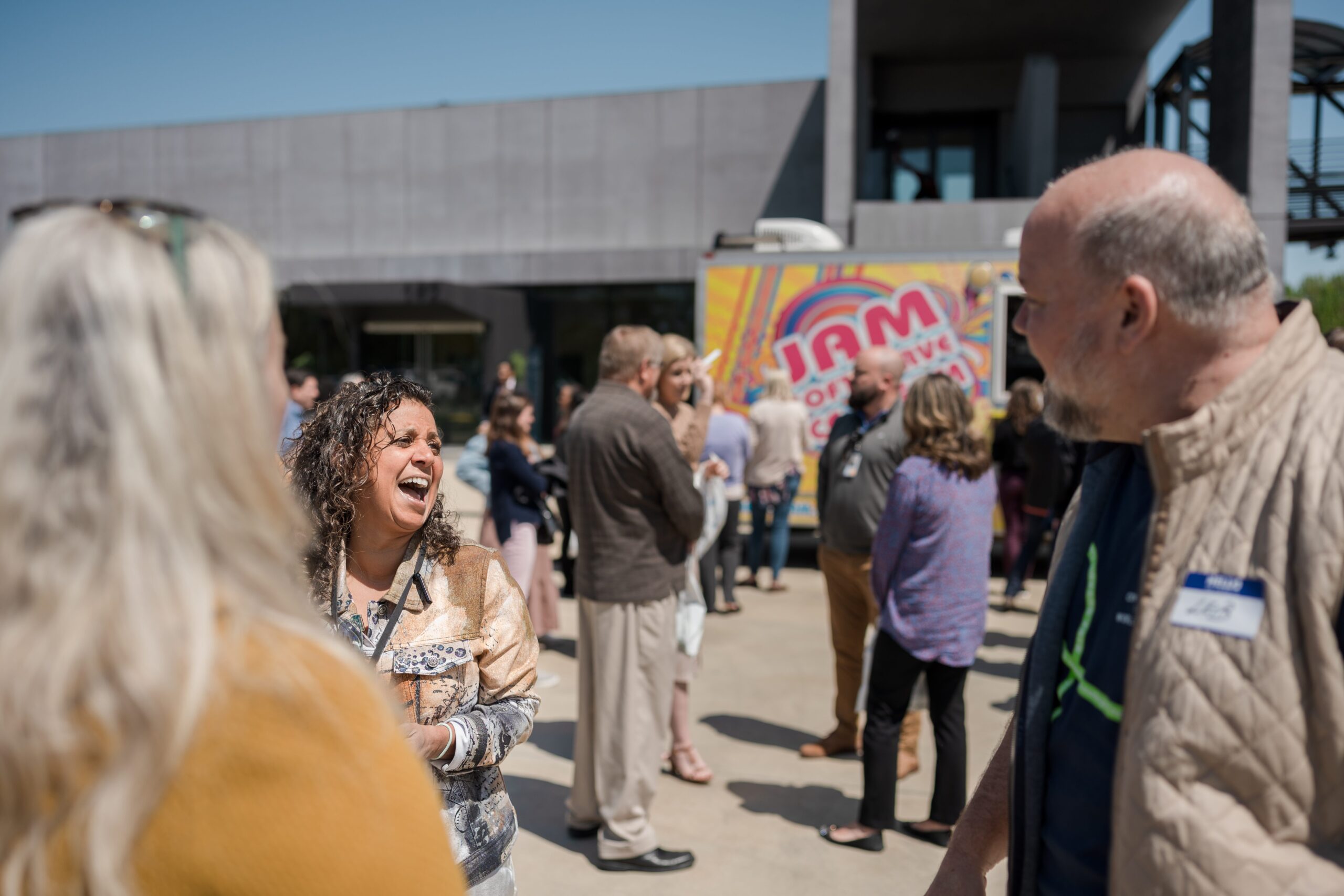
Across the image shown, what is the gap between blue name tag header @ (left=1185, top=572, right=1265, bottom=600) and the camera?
118cm

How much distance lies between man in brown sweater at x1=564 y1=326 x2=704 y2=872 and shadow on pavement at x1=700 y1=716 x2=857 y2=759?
4.64ft

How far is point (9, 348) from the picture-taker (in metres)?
0.80

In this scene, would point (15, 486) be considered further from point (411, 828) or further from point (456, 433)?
point (456, 433)

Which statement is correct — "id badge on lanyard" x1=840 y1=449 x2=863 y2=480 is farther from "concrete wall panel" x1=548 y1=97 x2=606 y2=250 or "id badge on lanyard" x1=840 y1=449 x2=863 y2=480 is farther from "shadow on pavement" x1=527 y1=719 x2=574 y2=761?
"concrete wall panel" x1=548 y1=97 x2=606 y2=250

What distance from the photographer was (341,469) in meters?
2.15

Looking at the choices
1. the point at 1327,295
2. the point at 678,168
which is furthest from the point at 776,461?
the point at 1327,295

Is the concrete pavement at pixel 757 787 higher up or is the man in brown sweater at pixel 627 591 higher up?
the man in brown sweater at pixel 627 591

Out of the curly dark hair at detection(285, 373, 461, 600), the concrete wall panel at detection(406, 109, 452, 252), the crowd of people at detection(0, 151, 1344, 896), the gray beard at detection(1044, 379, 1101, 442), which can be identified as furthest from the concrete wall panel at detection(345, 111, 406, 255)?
the gray beard at detection(1044, 379, 1101, 442)

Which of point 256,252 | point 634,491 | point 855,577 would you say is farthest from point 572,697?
point 256,252

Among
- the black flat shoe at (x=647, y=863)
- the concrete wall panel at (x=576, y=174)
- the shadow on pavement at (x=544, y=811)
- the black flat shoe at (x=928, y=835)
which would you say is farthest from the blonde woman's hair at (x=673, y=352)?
the concrete wall panel at (x=576, y=174)

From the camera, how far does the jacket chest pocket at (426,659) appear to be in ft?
6.61

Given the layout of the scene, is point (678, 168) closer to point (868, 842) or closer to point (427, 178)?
point (427, 178)

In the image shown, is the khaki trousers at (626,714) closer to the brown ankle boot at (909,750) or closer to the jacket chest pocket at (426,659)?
the brown ankle boot at (909,750)

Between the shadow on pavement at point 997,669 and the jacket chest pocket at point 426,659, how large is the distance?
4.96 metres
